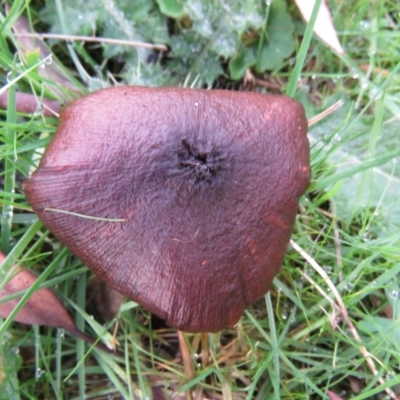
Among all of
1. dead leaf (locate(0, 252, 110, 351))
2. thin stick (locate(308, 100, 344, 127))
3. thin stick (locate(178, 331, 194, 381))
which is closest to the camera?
dead leaf (locate(0, 252, 110, 351))

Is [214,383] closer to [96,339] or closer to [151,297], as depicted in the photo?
[96,339]

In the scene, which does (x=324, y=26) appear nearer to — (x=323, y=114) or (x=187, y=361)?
(x=323, y=114)

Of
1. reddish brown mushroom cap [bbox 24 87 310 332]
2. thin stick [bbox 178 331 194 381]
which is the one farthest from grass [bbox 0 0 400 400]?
reddish brown mushroom cap [bbox 24 87 310 332]

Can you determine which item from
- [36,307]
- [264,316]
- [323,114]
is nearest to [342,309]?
[264,316]

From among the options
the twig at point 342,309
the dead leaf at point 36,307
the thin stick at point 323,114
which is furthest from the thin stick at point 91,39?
the twig at point 342,309

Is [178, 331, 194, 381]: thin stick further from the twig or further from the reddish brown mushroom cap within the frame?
the twig

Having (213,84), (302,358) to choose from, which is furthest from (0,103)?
(302,358)

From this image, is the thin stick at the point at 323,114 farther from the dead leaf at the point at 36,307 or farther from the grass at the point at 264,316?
the dead leaf at the point at 36,307
